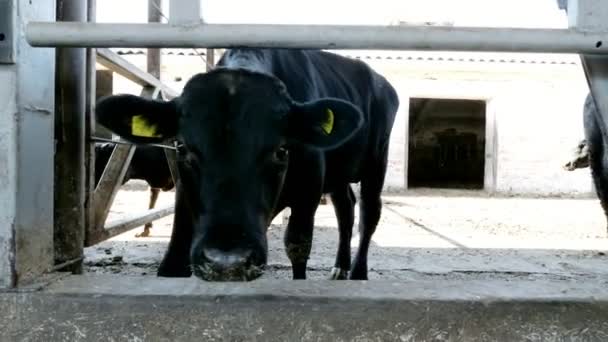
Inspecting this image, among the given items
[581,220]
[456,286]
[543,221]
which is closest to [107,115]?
[456,286]

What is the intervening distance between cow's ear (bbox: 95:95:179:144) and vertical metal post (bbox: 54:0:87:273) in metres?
0.12

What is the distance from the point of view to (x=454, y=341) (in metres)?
1.63

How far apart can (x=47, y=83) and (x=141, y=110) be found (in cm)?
55

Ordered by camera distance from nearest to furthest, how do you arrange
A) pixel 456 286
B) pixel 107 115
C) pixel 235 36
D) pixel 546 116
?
pixel 235 36
pixel 456 286
pixel 107 115
pixel 546 116

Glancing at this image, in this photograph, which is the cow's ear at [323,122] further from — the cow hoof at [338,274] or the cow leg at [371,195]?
the cow leg at [371,195]

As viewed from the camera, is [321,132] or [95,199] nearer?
[321,132]

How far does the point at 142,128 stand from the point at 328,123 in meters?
0.73

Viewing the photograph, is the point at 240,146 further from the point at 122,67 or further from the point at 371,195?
the point at 371,195

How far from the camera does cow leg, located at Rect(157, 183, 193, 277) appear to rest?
9.45ft

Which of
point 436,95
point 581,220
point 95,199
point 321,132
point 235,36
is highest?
point 436,95

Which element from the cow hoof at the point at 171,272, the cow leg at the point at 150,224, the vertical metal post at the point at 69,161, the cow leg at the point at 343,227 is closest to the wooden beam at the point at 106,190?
the cow hoof at the point at 171,272

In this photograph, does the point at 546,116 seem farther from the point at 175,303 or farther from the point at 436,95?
the point at 175,303

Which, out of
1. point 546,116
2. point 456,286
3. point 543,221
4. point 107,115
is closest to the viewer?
point 456,286

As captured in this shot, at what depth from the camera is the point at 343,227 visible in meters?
4.89
